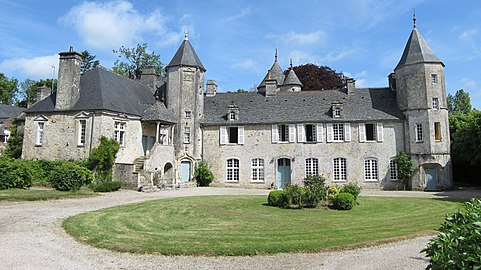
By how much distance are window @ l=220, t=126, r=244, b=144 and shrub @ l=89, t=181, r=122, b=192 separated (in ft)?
32.2

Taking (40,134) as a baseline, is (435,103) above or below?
above

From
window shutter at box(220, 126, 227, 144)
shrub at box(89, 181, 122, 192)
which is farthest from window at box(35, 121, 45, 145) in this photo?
window shutter at box(220, 126, 227, 144)

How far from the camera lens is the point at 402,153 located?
24.7 metres

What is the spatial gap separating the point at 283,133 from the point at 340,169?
5.26 metres

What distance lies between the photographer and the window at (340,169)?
25719 millimetres

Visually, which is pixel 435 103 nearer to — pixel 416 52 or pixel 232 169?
pixel 416 52

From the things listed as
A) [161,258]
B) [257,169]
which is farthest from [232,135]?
[161,258]

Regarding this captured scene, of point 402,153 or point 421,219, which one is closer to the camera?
point 421,219

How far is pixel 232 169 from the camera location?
27312 mm

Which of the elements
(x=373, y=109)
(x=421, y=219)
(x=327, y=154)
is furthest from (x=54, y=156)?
(x=373, y=109)

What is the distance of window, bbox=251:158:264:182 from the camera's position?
26.8 metres

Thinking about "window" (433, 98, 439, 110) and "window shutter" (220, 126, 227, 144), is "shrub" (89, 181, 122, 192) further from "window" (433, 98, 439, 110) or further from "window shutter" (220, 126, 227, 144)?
"window" (433, 98, 439, 110)

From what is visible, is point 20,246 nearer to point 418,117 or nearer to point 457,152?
point 418,117

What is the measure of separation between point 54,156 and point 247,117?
14496 mm
